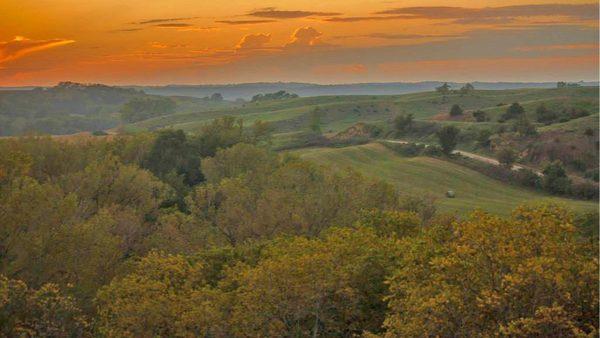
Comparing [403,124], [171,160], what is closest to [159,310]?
[171,160]

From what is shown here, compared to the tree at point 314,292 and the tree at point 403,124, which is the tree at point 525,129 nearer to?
the tree at point 403,124

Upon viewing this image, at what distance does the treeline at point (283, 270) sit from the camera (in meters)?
22.8

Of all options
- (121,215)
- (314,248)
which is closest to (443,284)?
(314,248)

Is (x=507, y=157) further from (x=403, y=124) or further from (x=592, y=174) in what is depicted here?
(x=403, y=124)

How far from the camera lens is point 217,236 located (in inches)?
2109

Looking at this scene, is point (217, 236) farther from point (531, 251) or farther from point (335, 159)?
point (335, 159)

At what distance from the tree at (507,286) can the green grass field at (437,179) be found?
178 ft

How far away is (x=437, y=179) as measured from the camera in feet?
321

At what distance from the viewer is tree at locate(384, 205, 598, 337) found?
21.5m

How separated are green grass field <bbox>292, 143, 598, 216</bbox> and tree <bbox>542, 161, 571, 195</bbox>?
80.4 inches

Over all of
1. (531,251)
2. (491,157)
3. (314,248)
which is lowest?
(491,157)

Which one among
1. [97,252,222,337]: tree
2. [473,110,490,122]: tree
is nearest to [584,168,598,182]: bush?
[473,110,490,122]: tree

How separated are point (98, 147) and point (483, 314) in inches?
2687

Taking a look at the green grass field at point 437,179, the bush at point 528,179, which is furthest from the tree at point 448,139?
the bush at point 528,179
